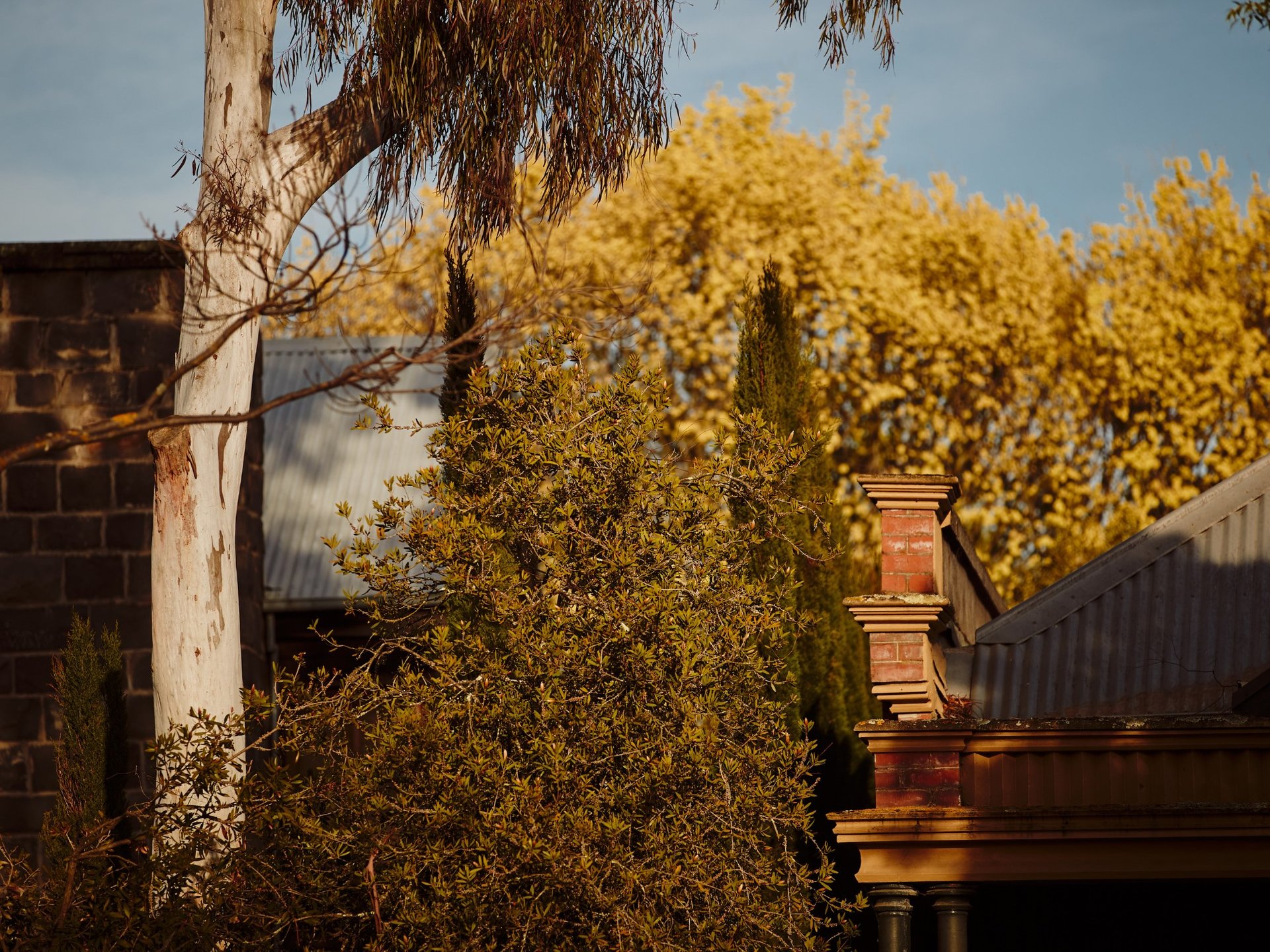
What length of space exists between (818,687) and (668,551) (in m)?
4.94

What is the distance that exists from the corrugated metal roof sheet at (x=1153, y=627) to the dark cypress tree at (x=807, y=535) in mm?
1722

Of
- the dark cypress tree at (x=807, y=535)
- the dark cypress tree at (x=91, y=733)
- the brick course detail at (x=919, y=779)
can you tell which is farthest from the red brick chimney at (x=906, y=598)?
the dark cypress tree at (x=91, y=733)

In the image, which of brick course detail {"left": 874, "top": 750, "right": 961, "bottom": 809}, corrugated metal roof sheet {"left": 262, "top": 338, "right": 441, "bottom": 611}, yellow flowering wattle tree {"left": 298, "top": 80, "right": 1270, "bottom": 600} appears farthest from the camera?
yellow flowering wattle tree {"left": 298, "top": 80, "right": 1270, "bottom": 600}

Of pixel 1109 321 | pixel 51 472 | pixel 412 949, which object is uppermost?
pixel 1109 321

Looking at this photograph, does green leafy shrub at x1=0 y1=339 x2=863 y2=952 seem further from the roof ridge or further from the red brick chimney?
the roof ridge

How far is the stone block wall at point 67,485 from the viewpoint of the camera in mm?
12492

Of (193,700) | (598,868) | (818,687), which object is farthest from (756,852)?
(818,687)

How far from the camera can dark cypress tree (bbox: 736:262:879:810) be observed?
12.5 meters

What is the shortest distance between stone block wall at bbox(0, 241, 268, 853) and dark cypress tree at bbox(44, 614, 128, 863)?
1567 mm

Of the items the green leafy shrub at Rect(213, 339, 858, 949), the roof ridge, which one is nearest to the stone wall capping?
the green leafy shrub at Rect(213, 339, 858, 949)

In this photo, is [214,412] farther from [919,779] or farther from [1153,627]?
[1153,627]

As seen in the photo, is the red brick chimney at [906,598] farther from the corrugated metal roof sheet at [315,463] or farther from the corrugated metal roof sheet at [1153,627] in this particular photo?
the corrugated metal roof sheet at [315,463]

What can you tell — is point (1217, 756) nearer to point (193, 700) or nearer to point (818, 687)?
point (818, 687)

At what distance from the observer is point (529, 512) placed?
8875 millimetres
